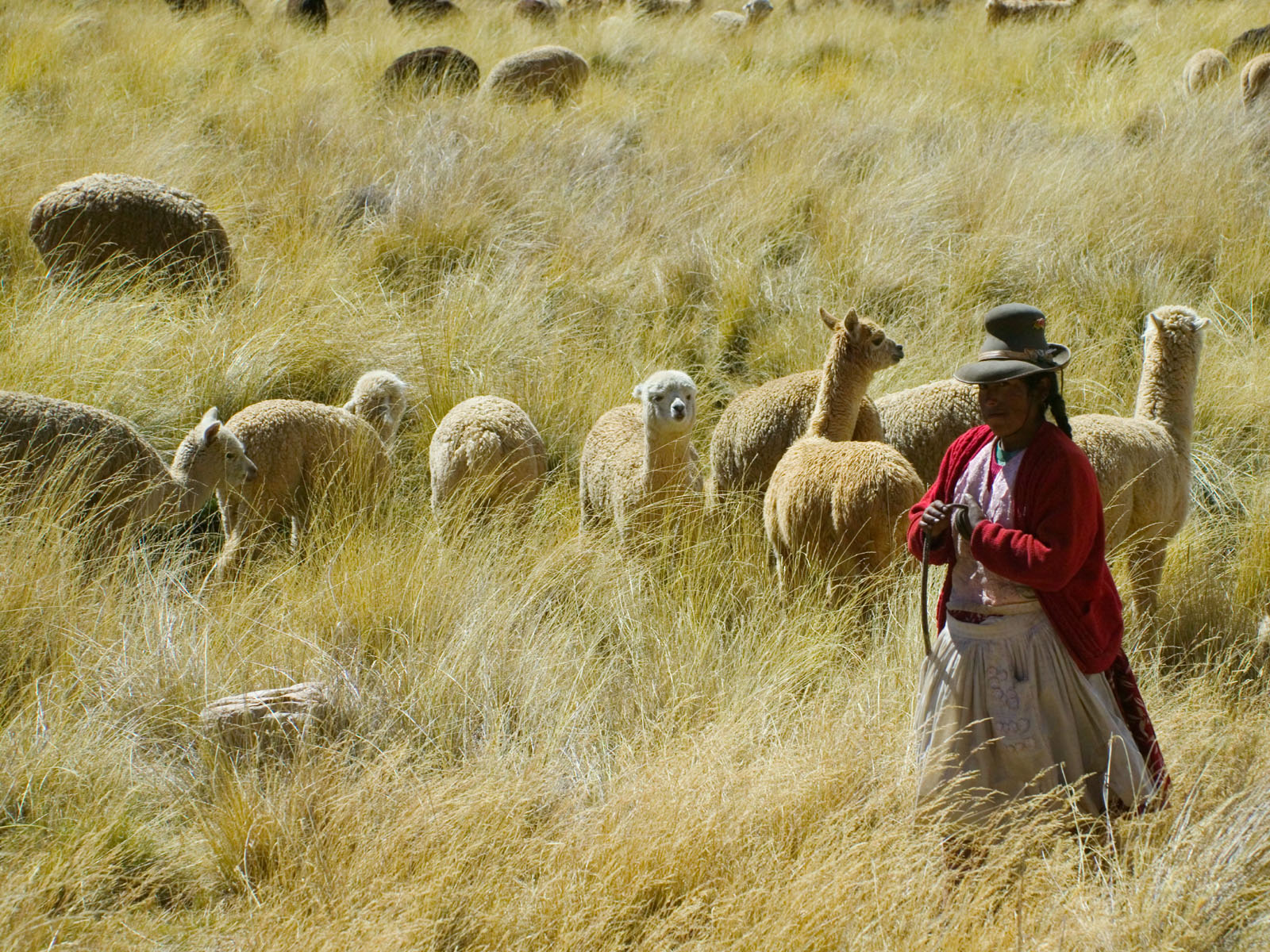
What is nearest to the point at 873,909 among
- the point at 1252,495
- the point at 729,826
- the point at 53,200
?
the point at 729,826

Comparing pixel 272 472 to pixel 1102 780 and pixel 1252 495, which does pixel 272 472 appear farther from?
pixel 1252 495

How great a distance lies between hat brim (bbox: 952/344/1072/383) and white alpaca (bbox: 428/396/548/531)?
107 inches

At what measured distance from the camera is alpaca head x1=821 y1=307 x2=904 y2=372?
476 cm

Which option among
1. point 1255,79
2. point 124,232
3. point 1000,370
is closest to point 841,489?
point 1000,370

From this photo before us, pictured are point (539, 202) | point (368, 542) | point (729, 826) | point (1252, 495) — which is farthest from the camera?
point (539, 202)

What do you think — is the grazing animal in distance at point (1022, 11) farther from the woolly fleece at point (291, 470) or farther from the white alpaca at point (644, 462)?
the woolly fleece at point (291, 470)

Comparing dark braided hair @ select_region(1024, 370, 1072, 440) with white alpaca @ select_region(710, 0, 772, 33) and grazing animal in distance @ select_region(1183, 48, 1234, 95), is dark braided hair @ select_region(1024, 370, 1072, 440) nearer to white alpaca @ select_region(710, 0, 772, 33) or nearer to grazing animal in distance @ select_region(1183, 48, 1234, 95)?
grazing animal in distance @ select_region(1183, 48, 1234, 95)

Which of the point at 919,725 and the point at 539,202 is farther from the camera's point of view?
the point at 539,202

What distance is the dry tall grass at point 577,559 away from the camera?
3.00 m

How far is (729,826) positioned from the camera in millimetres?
3160

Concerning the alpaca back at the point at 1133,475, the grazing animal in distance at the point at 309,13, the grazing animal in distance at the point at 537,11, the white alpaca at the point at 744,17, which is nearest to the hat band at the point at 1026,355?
the alpaca back at the point at 1133,475

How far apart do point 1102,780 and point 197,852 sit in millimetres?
2413

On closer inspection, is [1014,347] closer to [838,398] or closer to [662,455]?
[838,398]

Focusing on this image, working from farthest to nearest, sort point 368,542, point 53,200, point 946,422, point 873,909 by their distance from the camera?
point 53,200 → point 946,422 → point 368,542 → point 873,909
